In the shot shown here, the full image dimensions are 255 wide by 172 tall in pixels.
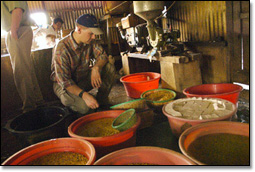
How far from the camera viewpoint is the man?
7.63 feet

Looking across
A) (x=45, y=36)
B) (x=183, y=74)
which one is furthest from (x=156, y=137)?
(x=45, y=36)

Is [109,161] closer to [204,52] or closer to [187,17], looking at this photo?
[204,52]

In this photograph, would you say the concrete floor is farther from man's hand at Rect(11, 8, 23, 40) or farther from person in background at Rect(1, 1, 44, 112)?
man's hand at Rect(11, 8, 23, 40)

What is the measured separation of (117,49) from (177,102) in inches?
197

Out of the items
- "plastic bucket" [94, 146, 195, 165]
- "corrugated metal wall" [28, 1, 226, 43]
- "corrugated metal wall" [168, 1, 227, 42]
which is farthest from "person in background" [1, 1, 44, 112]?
"corrugated metal wall" [168, 1, 227, 42]

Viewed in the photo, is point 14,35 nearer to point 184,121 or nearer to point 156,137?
point 156,137

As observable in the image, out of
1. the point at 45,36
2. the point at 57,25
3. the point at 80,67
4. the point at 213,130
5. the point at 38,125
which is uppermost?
the point at 57,25

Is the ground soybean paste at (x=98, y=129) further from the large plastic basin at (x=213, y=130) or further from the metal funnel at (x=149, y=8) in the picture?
the metal funnel at (x=149, y=8)

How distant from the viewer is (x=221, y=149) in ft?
4.53

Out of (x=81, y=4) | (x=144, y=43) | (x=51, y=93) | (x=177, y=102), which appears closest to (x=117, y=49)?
(x=144, y=43)

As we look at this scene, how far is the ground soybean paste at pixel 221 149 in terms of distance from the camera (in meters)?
1.26

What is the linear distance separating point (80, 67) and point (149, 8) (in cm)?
137

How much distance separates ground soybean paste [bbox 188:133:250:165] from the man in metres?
1.22

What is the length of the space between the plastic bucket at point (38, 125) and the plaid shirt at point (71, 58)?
0.38 meters
